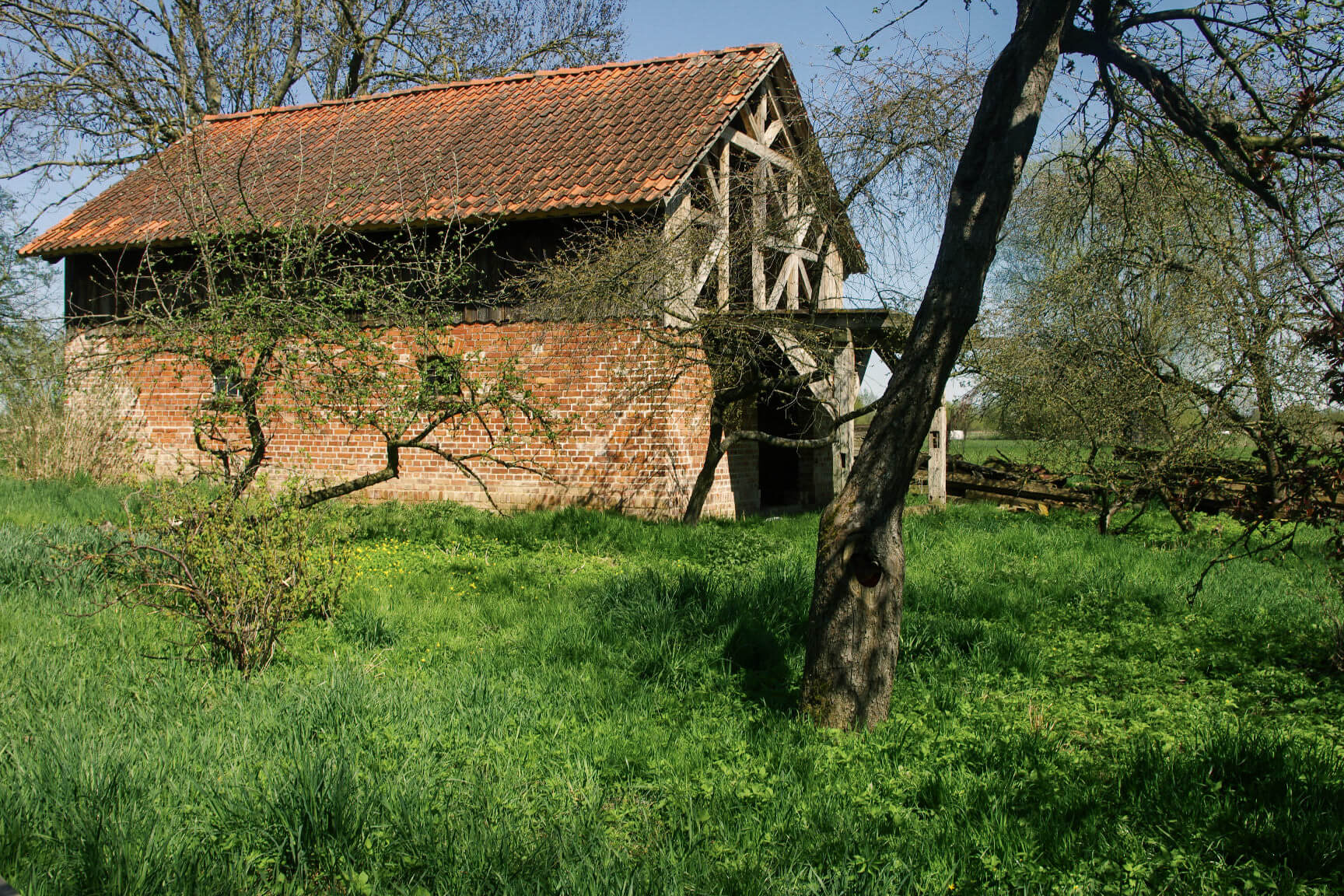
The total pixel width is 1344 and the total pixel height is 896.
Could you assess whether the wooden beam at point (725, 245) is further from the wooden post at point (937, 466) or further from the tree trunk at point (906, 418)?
the tree trunk at point (906, 418)

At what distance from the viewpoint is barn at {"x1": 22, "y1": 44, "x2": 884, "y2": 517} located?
1114cm

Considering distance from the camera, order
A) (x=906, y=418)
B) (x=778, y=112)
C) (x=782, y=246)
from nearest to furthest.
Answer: (x=906, y=418) < (x=782, y=246) < (x=778, y=112)

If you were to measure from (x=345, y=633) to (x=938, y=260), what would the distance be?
436cm

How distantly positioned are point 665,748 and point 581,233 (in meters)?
7.68

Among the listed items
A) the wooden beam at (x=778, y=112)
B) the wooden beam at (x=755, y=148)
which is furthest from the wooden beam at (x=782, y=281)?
the wooden beam at (x=778, y=112)

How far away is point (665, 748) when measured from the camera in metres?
4.41

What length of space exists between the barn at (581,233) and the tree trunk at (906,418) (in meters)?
5.79

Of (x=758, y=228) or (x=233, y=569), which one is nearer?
(x=233, y=569)

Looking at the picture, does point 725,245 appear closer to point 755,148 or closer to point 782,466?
point 755,148

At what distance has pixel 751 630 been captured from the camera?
5.95 metres

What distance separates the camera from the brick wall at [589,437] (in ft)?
37.6

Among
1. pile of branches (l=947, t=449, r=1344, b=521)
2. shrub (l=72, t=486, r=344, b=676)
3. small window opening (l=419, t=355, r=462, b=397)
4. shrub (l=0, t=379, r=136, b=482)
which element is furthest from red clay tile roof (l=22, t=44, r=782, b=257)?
pile of branches (l=947, t=449, r=1344, b=521)

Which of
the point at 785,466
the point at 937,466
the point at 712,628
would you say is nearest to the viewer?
the point at 712,628

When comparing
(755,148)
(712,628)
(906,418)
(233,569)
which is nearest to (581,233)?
(755,148)
